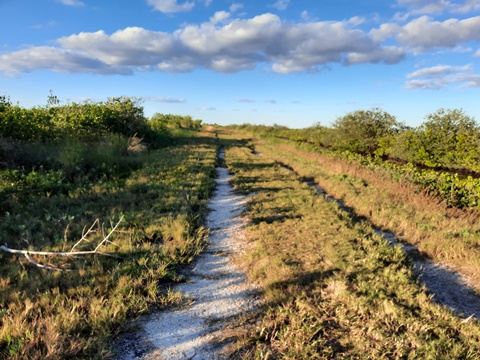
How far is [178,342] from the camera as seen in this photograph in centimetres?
327

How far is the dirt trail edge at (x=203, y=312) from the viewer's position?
124 inches

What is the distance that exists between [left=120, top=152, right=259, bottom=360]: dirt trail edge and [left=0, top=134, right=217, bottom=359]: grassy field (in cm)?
25

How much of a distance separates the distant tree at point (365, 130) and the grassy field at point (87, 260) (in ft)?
66.9

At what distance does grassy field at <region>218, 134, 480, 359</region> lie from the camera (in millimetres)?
3135

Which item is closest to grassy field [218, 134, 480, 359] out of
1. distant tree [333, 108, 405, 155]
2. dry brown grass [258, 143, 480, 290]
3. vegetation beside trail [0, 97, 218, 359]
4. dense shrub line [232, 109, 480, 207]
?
dry brown grass [258, 143, 480, 290]

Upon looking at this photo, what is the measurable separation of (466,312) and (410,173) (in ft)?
35.6

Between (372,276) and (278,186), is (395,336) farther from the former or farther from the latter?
(278,186)

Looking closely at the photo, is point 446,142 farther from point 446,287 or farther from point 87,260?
point 87,260

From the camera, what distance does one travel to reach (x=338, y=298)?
156 inches

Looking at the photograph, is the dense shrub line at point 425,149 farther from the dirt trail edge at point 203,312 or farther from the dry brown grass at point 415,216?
the dirt trail edge at point 203,312

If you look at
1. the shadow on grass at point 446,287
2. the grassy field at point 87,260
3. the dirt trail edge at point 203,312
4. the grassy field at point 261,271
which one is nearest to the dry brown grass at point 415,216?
the grassy field at point 261,271

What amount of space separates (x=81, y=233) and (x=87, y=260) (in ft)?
3.50

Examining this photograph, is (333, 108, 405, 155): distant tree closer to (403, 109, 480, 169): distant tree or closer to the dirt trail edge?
(403, 109, 480, 169): distant tree

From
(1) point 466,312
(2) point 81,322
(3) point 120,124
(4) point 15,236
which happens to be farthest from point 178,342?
(3) point 120,124
